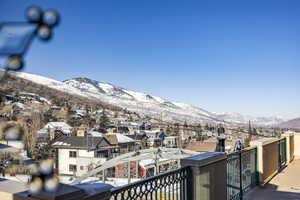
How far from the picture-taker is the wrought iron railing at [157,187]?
7.99 ft

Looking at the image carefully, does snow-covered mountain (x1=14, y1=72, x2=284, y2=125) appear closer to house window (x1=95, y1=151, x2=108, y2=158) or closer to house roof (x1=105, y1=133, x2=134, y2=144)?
house roof (x1=105, y1=133, x2=134, y2=144)

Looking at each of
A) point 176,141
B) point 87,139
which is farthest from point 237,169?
point 176,141

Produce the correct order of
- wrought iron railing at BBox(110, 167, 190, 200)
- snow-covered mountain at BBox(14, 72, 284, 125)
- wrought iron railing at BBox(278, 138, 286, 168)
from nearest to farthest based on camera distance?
wrought iron railing at BBox(110, 167, 190, 200) → wrought iron railing at BBox(278, 138, 286, 168) → snow-covered mountain at BBox(14, 72, 284, 125)

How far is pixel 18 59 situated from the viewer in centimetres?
48

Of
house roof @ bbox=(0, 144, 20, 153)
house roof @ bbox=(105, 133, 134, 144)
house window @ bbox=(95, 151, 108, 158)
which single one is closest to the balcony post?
house roof @ bbox=(0, 144, 20, 153)

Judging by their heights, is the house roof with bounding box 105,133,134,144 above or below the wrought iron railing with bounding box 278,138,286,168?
below

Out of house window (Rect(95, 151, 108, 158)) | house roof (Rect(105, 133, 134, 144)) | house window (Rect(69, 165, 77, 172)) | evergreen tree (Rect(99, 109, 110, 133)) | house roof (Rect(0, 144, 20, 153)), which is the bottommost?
house window (Rect(69, 165, 77, 172))

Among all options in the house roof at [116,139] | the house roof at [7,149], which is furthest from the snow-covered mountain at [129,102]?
the house roof at [7,149]

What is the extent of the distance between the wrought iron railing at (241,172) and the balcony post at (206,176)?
612mm

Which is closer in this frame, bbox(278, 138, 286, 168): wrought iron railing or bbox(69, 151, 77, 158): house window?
bbox(278, 138, 286, 168): wrought iron railing

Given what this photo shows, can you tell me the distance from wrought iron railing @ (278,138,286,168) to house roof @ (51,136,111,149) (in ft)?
90.8

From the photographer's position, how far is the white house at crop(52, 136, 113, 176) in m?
33.6

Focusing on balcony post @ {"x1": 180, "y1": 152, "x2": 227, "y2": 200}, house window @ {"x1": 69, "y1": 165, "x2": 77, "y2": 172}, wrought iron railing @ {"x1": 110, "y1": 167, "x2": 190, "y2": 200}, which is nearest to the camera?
wrought iron railing @ {"x1": 110, "y1": 167, "x2": 190, "y2": 200}

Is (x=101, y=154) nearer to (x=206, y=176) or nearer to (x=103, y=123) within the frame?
(x=103, y=123)
